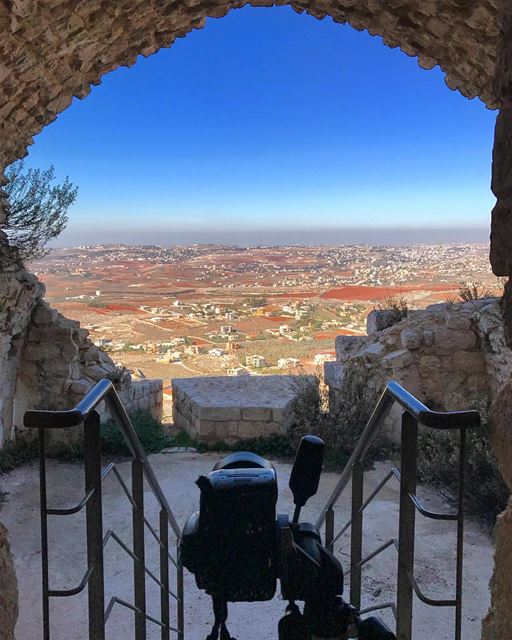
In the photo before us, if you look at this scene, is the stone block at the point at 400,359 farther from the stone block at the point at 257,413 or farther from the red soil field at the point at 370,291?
the red soil field at the point at 370,291

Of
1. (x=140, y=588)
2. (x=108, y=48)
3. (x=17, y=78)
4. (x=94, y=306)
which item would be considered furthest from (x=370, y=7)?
(x=94, y=306)

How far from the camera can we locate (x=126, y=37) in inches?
179

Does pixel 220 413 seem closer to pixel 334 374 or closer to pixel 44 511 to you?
pixel 334 374

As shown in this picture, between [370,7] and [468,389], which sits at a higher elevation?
[370,7]

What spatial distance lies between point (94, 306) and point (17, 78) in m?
9.76

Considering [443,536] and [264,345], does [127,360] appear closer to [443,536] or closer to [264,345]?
[264,345]

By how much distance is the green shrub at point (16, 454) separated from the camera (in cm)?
570

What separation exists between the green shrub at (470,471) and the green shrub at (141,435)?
309 centimetres

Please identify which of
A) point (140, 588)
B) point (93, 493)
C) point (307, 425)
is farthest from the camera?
point (307, 425)

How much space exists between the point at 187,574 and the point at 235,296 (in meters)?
12.4

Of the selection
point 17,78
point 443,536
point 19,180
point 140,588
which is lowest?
point 443,536

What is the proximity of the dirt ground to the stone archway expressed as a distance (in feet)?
10.4

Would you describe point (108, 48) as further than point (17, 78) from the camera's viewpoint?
Yes

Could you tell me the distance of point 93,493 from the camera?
5.16ft
